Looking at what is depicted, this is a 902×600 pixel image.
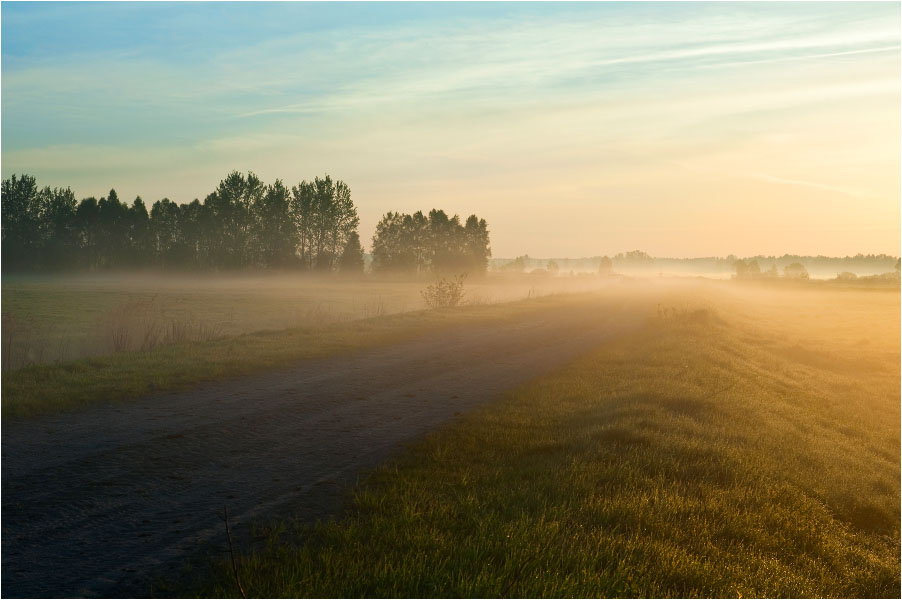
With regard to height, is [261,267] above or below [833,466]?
above

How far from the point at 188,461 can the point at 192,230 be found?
92.2 metres

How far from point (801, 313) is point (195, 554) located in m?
61.6

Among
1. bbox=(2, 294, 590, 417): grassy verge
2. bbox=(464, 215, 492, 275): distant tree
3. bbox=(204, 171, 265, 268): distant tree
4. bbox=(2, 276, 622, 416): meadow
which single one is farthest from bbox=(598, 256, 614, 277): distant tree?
bbox=(2, 294, 590, 417): grassy verge

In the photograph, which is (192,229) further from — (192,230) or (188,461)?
(188,461)

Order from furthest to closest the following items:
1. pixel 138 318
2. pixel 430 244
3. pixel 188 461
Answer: pixel 430 244 < pixel 138 318 < pixel 188 461

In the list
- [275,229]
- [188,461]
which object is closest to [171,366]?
[188,461]

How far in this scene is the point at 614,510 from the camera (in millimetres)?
7320

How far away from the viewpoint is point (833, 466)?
462 inches

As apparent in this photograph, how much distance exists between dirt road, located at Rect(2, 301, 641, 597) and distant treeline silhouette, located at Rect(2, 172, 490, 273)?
260 feet

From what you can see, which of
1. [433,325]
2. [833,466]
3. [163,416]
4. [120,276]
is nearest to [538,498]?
[163,416]

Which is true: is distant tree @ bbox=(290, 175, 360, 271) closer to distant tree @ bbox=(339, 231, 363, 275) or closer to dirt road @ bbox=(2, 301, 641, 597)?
distant tree @ bbox=(339, 231, 363, 275)

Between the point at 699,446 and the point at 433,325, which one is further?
the point at 433,325

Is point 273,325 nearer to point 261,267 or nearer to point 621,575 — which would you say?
point 621,575

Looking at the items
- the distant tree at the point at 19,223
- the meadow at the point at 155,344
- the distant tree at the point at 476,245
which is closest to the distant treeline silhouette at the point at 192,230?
the distant tree at the point at 19,223
